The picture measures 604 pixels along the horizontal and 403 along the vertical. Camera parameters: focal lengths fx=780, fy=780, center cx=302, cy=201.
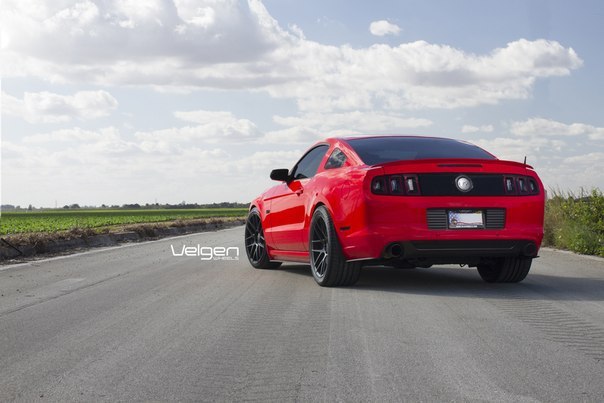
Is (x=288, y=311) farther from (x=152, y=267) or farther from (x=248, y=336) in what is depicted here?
(x=152, y=267)

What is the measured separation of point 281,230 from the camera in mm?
9406

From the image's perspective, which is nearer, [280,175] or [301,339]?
[301,339]

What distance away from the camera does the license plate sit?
723 centimetres

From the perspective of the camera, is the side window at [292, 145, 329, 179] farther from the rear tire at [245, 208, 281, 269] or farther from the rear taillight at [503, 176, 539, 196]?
the rear taillight at [503, 176, 539, 196]

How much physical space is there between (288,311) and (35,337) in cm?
199

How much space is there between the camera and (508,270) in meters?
8.23

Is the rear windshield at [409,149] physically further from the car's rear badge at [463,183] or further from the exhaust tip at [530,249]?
the exhaust tip at [530,249]

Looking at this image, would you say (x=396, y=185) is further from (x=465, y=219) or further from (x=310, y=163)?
(x=310, y=163)

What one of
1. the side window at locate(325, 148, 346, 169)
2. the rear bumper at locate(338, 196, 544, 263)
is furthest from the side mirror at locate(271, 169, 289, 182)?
the rear bumper at locate(338, 196, 544, 263)

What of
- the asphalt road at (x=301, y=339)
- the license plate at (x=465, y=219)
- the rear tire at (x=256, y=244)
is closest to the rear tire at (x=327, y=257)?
the asphalt road at (x=301, y=339)

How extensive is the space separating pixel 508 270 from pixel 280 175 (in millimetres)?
2903

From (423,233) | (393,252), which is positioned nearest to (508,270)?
(423,233)

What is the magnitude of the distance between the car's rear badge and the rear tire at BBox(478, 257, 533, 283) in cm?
112

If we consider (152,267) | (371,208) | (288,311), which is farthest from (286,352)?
(152,267)
